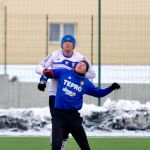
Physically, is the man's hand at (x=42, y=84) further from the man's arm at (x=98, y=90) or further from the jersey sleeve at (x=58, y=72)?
the man's arm at (x=98, y=90)

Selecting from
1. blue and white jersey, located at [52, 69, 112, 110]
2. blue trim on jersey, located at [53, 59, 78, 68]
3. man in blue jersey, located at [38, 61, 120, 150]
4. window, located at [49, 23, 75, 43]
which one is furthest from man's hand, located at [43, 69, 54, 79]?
window, located at [49, 23, 75, 43]

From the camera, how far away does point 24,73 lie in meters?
19.5

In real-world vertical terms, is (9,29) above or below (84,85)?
above

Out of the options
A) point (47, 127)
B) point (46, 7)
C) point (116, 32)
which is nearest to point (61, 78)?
point (47, 127)

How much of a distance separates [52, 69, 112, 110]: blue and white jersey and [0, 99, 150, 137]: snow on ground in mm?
5520

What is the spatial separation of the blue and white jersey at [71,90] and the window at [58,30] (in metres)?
17.6

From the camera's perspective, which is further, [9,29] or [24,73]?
[9,29]

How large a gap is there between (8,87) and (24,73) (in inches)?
53.2

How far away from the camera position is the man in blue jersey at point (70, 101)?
970 cm

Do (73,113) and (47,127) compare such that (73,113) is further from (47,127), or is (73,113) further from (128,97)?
(128,97)

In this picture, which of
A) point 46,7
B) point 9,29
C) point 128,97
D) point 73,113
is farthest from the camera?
point 46,7

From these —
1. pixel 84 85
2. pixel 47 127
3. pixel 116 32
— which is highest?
pixel 116 32

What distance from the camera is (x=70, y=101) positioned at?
970 cm

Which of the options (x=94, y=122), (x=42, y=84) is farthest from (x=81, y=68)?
(x=94, y=122)
